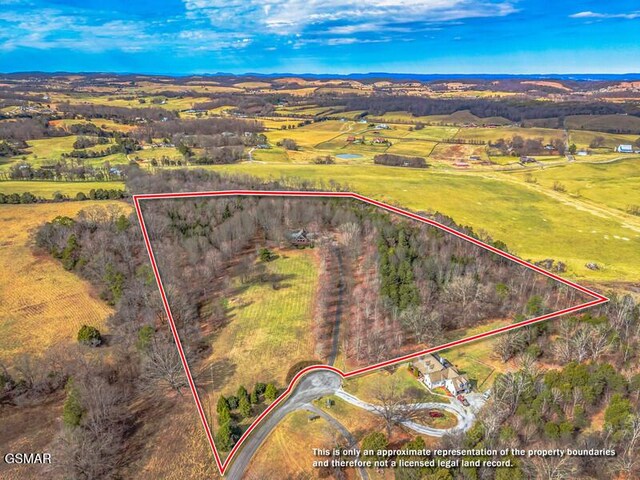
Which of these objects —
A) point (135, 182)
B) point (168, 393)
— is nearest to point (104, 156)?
point (135, 182)

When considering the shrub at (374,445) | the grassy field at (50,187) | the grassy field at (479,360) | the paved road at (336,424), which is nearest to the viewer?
the shrub at (374,445)

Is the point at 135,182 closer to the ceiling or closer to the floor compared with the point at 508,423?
closer to the ceiling

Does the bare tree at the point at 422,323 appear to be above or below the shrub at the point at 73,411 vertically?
above

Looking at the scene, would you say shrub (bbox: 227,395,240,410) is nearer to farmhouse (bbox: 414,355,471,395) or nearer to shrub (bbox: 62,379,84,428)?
shrub (bbox: 62,379,84,428)

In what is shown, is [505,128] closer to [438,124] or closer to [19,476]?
[438,124]

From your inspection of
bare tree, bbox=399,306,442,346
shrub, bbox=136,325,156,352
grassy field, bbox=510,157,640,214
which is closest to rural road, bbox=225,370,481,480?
bare tree, bbox=399,306,442,346

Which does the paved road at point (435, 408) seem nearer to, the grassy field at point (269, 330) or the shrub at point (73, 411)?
the grassy field at point (269, 330)

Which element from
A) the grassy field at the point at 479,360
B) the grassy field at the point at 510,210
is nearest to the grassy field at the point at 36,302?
the grassy field at the point at 479,360
